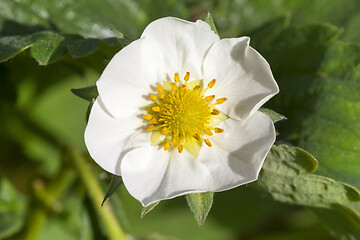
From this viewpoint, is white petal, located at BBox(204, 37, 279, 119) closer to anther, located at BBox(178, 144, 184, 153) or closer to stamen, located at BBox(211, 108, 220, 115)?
stamen, located at BBox(211, 108, 220, 115)

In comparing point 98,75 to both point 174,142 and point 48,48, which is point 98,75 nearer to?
point 48,48

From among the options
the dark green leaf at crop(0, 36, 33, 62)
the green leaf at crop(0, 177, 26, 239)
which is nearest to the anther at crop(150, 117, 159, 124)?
the dark green leaf at crop(0, 36, 33, 62)

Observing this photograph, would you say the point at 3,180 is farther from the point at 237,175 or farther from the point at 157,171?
the point at 237,175

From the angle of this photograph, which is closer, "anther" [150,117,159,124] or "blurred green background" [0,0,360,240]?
"anther" [150,117,159,124]

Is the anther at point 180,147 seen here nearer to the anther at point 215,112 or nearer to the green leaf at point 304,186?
the anther at point 215,112

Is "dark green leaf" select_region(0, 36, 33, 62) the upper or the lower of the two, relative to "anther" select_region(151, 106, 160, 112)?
upper

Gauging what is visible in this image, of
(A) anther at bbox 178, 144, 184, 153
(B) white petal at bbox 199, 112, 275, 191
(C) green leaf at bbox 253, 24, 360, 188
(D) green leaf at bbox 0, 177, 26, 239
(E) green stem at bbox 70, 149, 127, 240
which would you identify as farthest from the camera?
(D) green leaf at bbox 0, 177, 26, 239
